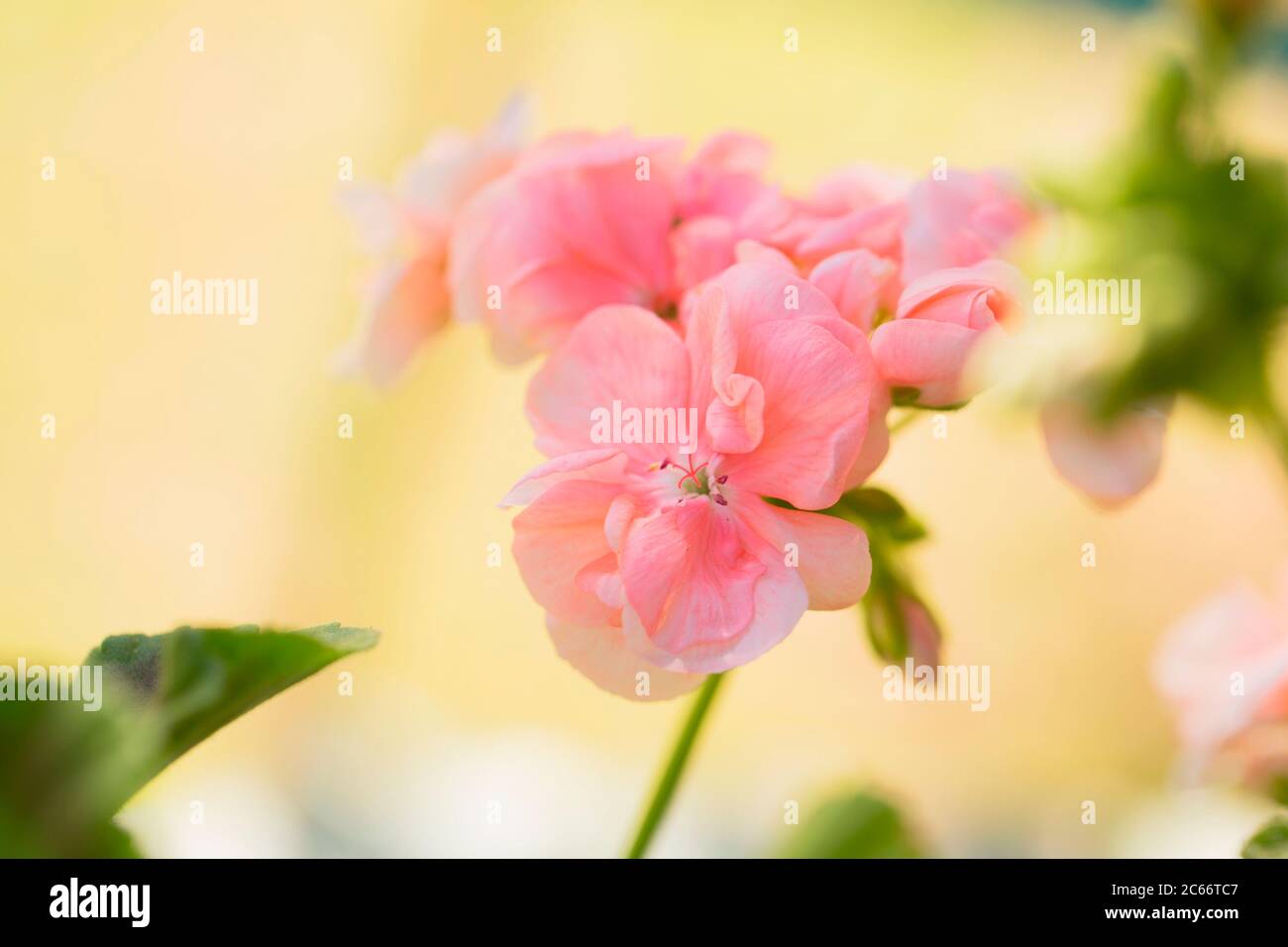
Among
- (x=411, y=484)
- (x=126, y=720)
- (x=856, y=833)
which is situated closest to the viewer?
(x=126, y=720)

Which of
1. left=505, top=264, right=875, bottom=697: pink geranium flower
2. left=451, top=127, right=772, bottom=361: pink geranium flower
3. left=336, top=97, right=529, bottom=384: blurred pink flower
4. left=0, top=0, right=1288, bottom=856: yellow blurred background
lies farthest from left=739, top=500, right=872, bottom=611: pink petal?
left=0, top=0, right=1288, bottom=856: yellow blurred background

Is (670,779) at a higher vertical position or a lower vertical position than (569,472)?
lower

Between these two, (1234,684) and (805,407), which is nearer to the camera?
(805,407)

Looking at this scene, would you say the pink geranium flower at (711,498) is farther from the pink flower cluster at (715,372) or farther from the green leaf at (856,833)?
the green leaf at (856,833)

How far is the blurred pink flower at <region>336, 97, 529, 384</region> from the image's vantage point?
481mm

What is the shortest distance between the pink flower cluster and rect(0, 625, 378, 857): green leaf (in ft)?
0.24

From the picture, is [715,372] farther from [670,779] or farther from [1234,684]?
[1234,684]

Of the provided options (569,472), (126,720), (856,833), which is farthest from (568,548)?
(856,833)

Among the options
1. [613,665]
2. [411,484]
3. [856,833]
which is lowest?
[411,484]

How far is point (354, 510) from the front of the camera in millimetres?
2238

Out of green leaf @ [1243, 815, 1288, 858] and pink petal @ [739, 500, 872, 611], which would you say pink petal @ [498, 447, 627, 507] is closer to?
pink petal @ [739, 500, 872, 611]

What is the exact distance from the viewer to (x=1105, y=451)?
15.4 inches

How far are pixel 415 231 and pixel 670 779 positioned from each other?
24 cm
